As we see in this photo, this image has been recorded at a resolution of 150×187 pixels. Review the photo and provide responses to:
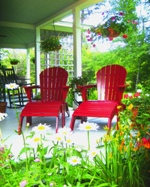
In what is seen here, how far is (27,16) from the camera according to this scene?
21.7ft

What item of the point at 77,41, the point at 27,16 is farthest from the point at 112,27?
the point at 27,16

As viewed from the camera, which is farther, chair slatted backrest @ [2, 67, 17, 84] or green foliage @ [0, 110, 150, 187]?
chair slatted backrest @ [2, 67, 17, 84]

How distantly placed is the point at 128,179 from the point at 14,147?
1.54 meters

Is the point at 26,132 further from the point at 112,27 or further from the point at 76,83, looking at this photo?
the point at 112,27

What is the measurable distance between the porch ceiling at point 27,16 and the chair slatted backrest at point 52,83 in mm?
Result: 1734

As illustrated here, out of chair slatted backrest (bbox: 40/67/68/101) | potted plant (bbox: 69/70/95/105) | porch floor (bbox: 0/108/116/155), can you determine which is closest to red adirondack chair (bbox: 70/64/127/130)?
porch floor (bbox: 0/108/116/155)

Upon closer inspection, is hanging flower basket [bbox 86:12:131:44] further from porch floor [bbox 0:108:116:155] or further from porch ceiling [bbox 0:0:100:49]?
porch floor [bbox 0:108:116:155]

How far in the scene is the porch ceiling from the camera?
546 cm

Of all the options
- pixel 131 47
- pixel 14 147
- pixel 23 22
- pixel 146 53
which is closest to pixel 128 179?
pixel 14 147

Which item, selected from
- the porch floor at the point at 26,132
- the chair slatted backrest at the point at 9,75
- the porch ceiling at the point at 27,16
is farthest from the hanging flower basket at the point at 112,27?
the chair slatted backrest at the point at 9,75

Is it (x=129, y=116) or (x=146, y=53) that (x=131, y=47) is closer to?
(x=146, y=53)

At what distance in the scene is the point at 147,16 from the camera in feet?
12.9

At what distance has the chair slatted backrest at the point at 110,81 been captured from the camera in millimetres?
3969

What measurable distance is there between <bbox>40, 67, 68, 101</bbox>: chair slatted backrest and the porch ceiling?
5.69 feet
